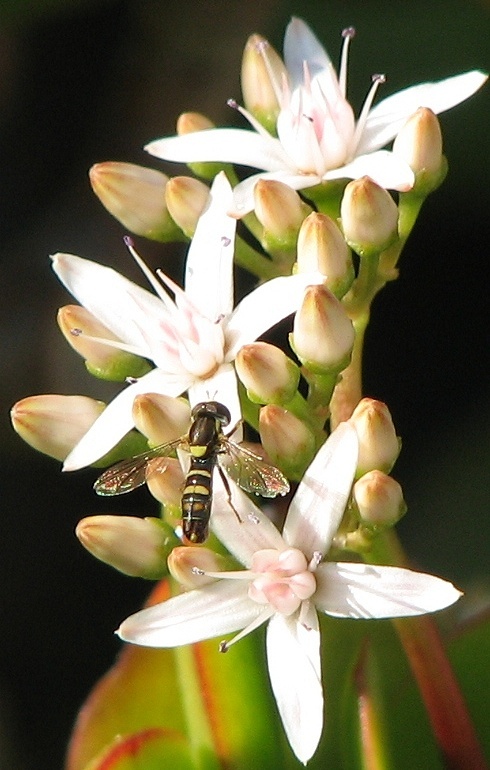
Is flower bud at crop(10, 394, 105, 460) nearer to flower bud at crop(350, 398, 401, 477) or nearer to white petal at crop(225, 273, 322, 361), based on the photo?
white petal at crop(225, 273, 322, 361)

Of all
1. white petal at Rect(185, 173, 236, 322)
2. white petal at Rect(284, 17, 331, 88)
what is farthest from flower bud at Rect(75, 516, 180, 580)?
white petal at Rect(284, 17, 331, 88)

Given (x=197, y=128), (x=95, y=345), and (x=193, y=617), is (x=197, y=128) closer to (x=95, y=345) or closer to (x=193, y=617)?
(x=95, y=345)

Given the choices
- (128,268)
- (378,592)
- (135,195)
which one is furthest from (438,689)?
(128,268)

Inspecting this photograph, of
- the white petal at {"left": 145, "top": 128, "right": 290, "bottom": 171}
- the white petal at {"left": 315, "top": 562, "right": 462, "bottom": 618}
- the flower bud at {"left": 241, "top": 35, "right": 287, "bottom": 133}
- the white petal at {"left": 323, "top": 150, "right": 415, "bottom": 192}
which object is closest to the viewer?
the white petal at {"left": 315, "top": 562, "right": 462, "bottom": 618}

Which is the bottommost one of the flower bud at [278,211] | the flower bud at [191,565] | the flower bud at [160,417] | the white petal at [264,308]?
the flower bud at [191,565]

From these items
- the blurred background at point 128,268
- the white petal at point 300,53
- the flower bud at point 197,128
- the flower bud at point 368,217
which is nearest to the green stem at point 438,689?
the flower bud at point 368,217

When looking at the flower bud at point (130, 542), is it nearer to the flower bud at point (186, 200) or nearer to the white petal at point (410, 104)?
the flower bud at point (186, 200)
